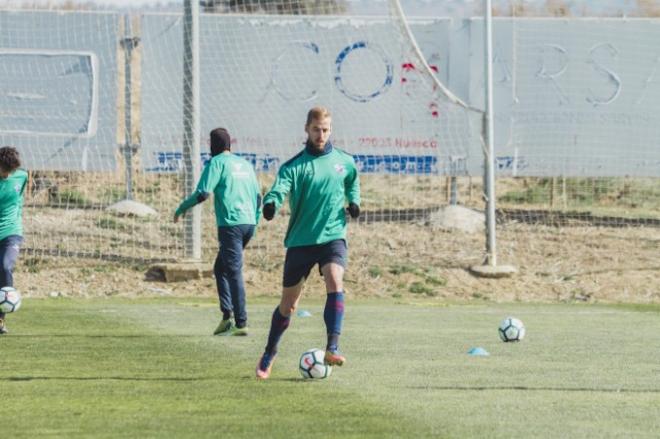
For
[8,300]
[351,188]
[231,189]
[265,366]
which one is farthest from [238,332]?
[351,188]

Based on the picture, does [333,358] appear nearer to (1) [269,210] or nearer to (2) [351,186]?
(1) [269,210]

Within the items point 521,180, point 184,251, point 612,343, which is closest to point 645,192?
point 521,180

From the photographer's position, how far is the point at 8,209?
45.4 feet

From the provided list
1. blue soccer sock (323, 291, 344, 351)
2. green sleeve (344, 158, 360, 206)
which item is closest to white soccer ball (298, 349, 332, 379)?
blue soccer sock (323, 291, 344, 351)

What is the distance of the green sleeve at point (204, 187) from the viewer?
12891 millimetres

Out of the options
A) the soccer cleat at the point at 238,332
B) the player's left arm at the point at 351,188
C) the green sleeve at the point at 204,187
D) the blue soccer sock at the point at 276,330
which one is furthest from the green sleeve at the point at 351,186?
the soccer cleat at the point at 238,332

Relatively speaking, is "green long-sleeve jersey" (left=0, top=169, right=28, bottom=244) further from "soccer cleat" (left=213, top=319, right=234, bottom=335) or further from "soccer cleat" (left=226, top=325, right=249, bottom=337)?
"soccer cleat" (left=226, top=325, right=249, bottom=337)

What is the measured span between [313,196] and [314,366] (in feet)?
4.27

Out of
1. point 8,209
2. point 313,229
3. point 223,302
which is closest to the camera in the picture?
point 313,229

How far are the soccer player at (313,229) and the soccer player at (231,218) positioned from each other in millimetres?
3194

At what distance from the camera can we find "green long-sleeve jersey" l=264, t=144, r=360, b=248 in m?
10.1

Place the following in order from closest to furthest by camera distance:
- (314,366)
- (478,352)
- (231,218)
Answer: (314,366) → (478,352) → (231,218)

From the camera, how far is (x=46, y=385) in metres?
9.64

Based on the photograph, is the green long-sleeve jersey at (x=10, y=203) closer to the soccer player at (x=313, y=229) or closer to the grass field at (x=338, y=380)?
the grass field at (x=338, y=380)
